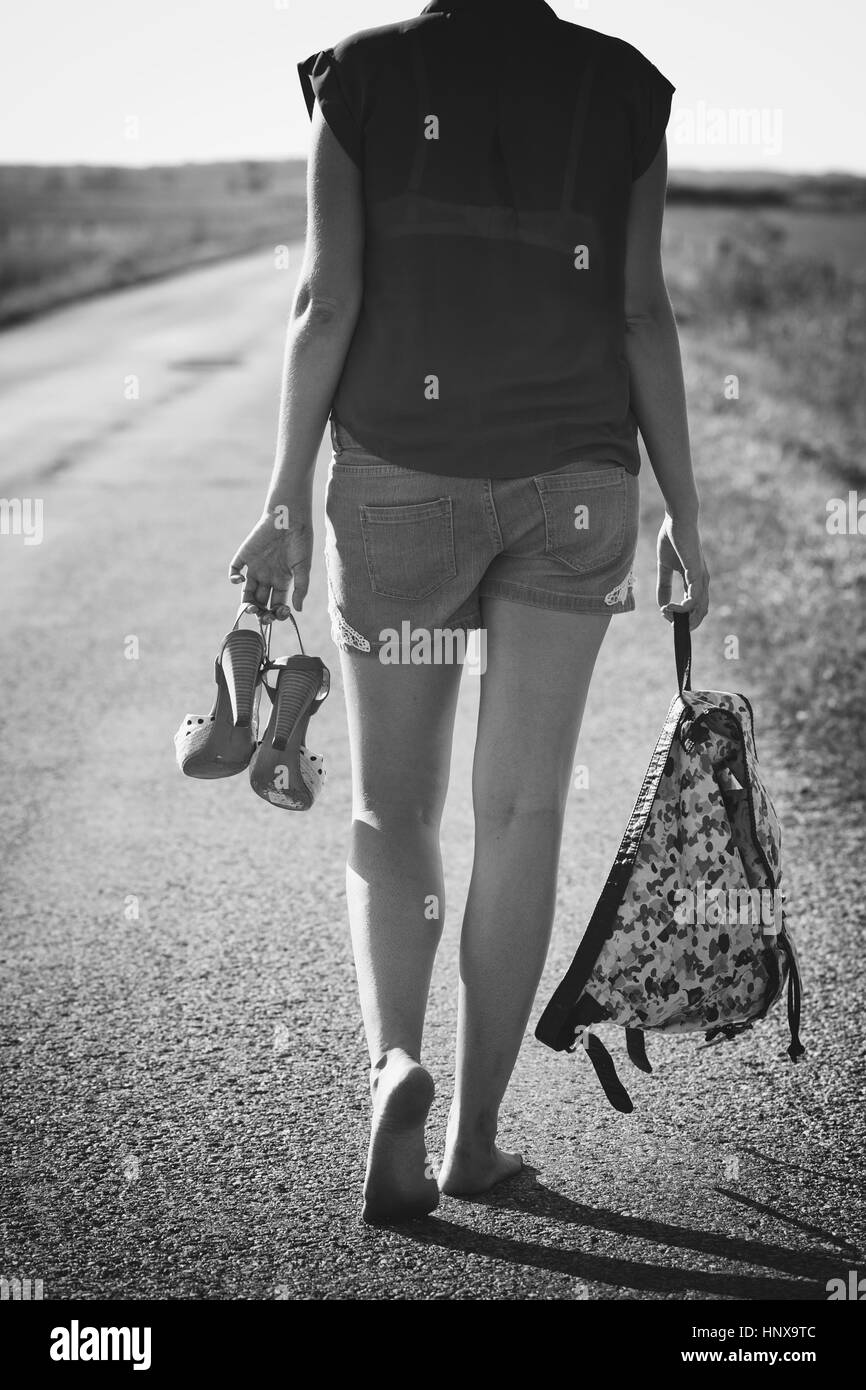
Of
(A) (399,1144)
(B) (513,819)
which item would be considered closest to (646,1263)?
(A) (399,1144)

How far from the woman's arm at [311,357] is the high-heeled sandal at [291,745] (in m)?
0.12

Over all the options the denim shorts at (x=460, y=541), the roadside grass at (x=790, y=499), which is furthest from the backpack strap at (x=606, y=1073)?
the roadside grass at (x=790, y=499)

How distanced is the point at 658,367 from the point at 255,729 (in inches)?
38.1

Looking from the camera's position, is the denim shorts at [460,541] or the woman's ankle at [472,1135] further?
the woman's ankle at [472,1135]

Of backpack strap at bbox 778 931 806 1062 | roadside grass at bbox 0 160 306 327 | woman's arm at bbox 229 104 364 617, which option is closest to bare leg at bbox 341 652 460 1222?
woman's arm at bbox 229 104 364 617

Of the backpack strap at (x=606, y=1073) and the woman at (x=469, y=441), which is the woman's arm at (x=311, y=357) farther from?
the backpack strap at (x=606, y=1073)

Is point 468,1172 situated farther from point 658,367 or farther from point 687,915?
point 658,367

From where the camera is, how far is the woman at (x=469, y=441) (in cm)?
218

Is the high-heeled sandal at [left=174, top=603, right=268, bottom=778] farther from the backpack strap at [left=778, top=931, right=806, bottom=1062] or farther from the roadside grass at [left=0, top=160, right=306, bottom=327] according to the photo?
the roadside grass at [left=0, top=160, right=306, bottom=327]

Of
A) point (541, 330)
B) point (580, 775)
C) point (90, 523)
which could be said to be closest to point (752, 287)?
point (90, 523)

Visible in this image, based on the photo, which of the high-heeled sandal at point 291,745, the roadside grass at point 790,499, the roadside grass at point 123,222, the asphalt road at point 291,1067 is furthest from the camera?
the roadside grass at point 123,222

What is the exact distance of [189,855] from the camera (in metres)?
4.01

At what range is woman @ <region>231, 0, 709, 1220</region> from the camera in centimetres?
218

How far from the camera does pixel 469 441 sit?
2.19 m
